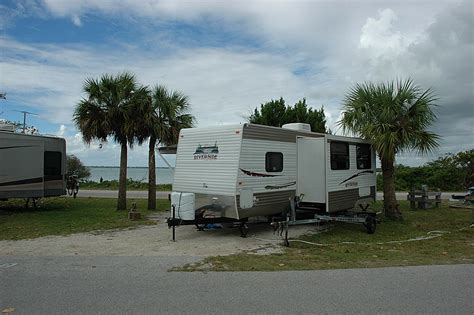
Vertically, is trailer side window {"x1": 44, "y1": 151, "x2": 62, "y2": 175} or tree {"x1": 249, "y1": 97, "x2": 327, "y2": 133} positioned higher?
tree {"x1": 249, "y1": 97, "x2": 327, "y2": 133}

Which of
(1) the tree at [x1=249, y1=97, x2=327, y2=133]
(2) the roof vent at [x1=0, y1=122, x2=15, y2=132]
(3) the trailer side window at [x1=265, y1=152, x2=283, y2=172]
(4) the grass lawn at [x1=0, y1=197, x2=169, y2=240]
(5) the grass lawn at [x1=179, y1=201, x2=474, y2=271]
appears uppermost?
(1) the tree at [x1=249, y1=97, x2=327, y2=133]

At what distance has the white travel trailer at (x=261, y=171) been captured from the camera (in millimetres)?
10445

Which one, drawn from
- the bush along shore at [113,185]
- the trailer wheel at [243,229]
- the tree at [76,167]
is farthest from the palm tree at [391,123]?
the tree at [76,167]

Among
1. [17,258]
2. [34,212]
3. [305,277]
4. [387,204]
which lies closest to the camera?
[305,277]

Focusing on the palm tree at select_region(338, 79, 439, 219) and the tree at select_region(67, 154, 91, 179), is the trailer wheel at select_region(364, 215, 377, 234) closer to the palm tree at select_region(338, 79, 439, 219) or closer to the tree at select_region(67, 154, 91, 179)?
the palm tree at select_region(338, 79, 439, 219)

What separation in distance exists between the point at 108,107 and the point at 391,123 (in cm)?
1019

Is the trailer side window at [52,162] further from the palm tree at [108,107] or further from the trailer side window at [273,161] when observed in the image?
the trailer side window at [273,161]

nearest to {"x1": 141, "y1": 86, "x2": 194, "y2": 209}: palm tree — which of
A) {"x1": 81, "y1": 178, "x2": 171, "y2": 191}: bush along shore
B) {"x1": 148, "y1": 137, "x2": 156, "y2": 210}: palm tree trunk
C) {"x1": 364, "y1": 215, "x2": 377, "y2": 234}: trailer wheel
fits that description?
{"x1": 148, "y1": 137, "x2": 156, "y2": 210}: palm tree trunk

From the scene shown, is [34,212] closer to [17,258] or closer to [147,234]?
[147,234]

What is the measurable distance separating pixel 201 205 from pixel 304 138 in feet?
11.6

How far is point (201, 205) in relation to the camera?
1093cm

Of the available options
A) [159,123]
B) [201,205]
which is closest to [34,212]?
[159,123]

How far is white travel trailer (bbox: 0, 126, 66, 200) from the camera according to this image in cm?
1483

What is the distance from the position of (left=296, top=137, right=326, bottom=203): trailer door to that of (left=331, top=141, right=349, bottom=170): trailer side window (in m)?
0.43
